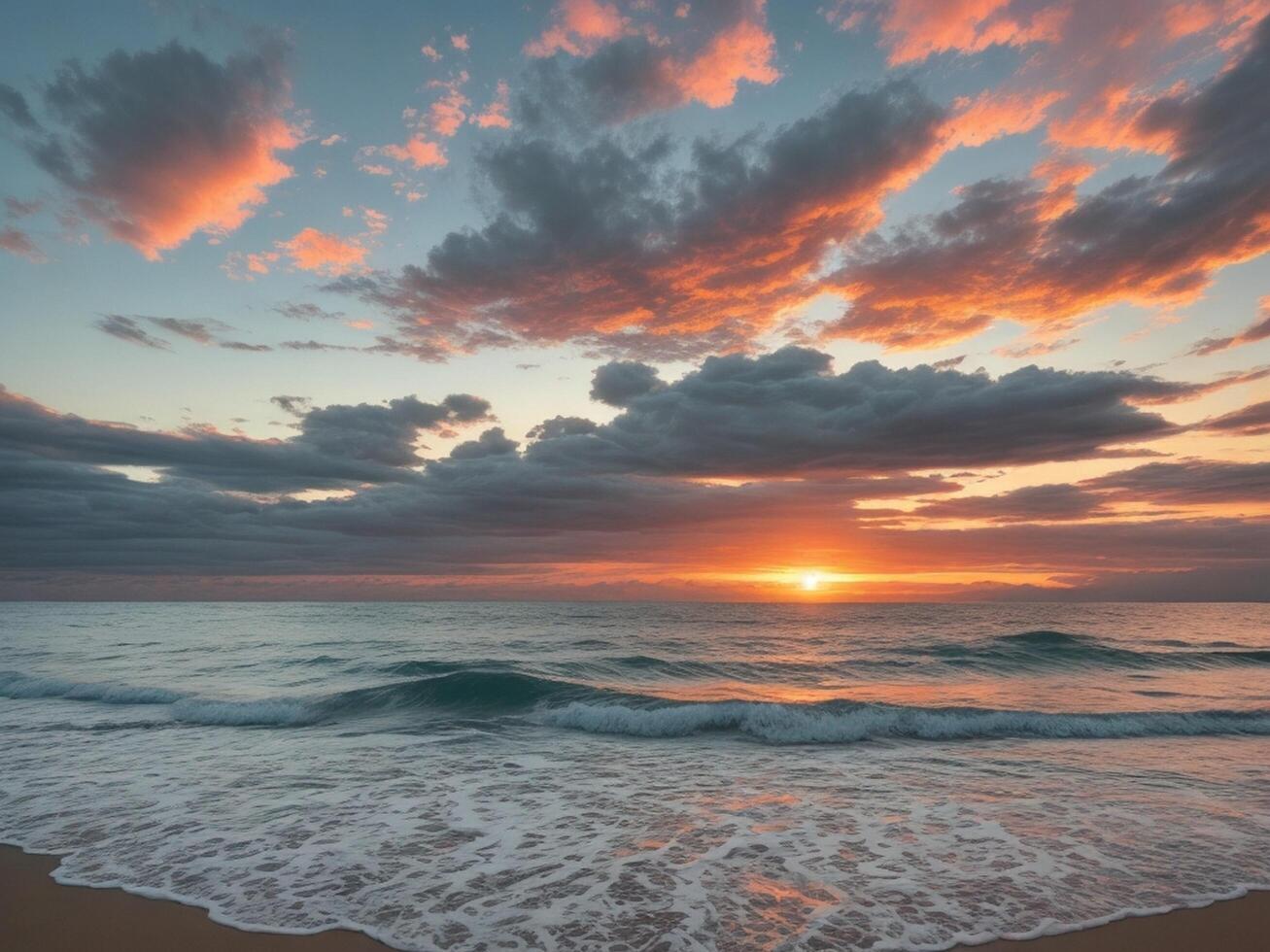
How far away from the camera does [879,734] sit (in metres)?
18.3

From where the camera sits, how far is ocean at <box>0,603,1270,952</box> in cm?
707

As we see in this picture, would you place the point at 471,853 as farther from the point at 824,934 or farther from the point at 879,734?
the point at 879,734

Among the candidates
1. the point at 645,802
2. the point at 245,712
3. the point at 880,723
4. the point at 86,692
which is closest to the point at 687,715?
the point at 880,723

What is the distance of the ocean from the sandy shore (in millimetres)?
250

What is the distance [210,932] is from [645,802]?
21.9 ft

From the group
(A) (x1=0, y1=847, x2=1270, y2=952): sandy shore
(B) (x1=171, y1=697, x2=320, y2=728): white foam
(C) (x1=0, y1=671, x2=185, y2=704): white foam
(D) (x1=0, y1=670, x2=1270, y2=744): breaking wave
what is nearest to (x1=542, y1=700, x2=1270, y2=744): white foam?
(D) (x1=0, y1=670, x2=1270, y2=744): breaking wave

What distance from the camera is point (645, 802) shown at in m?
11.3

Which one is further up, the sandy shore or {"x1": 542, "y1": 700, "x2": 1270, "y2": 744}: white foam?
the sandy shore

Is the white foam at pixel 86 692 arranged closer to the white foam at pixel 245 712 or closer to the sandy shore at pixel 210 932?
the white foam at pixel 245 712

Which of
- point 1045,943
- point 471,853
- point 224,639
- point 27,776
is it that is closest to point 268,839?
point 471,853

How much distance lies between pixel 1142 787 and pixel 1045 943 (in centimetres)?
820

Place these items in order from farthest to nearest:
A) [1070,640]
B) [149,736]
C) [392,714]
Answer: [1070,640] < [392,714] < [149,736]

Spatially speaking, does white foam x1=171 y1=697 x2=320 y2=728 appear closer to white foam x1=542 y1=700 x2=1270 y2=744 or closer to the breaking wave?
the breaking wave

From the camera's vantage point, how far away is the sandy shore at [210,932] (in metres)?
6.21
